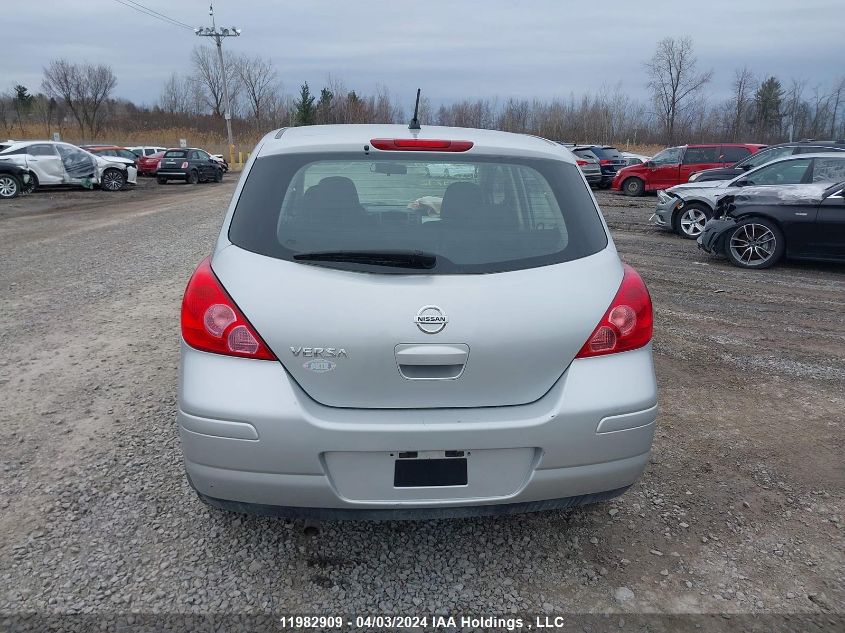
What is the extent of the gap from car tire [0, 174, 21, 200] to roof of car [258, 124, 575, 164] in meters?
20.1

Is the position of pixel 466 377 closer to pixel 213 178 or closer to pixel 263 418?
pixel 263 418

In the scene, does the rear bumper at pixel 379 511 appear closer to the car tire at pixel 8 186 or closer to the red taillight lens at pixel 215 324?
the red taillight lens at pixel 215 324

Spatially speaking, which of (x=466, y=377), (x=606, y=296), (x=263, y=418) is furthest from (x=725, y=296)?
(x=263, y=418)

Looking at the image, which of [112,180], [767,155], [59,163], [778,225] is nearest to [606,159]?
[767,155]

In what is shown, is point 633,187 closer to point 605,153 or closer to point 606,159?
point 606,159

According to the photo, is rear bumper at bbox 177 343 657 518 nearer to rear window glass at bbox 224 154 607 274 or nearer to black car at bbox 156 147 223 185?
rear window glass at bbox 224 154 607 274

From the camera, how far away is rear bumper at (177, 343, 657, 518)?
7.43 feet

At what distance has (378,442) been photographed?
88.9 inches

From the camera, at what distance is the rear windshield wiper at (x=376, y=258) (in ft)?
7.82

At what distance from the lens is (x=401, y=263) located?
2.38m

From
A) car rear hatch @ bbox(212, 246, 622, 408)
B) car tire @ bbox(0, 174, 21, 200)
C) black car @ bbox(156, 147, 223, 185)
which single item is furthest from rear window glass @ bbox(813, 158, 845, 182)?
black car @ bbox(156, 147, 223, 185)

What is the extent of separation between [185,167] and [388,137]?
2859 centimetres

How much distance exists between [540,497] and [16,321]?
5.65m

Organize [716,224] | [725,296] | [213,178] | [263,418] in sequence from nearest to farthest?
[263,418] → [725,296] → [716,224] → [213,178]
